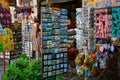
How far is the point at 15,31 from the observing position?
11961 millimetres

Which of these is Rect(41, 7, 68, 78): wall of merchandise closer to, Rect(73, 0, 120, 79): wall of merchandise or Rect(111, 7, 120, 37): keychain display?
Rect(73, 0, 120, 79): wall of merchandise

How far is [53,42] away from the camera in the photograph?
6.68m

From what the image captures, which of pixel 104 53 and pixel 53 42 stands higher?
pixel 53 42

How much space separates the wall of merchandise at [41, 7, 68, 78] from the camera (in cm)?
643

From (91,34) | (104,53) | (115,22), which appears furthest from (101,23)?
(104,53)

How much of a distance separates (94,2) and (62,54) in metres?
1.67

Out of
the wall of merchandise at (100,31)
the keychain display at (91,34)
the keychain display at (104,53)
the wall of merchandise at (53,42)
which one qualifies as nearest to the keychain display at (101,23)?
the wall of merchandise at (100,31)

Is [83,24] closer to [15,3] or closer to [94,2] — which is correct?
[94,2]

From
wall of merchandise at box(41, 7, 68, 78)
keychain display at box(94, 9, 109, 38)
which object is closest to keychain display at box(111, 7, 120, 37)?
keychain display at box(94, 9, 109, 38)

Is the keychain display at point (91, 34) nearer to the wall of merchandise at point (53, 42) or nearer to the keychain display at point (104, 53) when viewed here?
the keychain display at point (104, 53)

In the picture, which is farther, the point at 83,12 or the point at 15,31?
the point at 15,31

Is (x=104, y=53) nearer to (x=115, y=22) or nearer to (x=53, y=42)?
(x=115, y=22)

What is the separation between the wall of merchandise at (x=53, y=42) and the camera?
21.1ft

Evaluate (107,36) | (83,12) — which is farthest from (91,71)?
(83,12)
